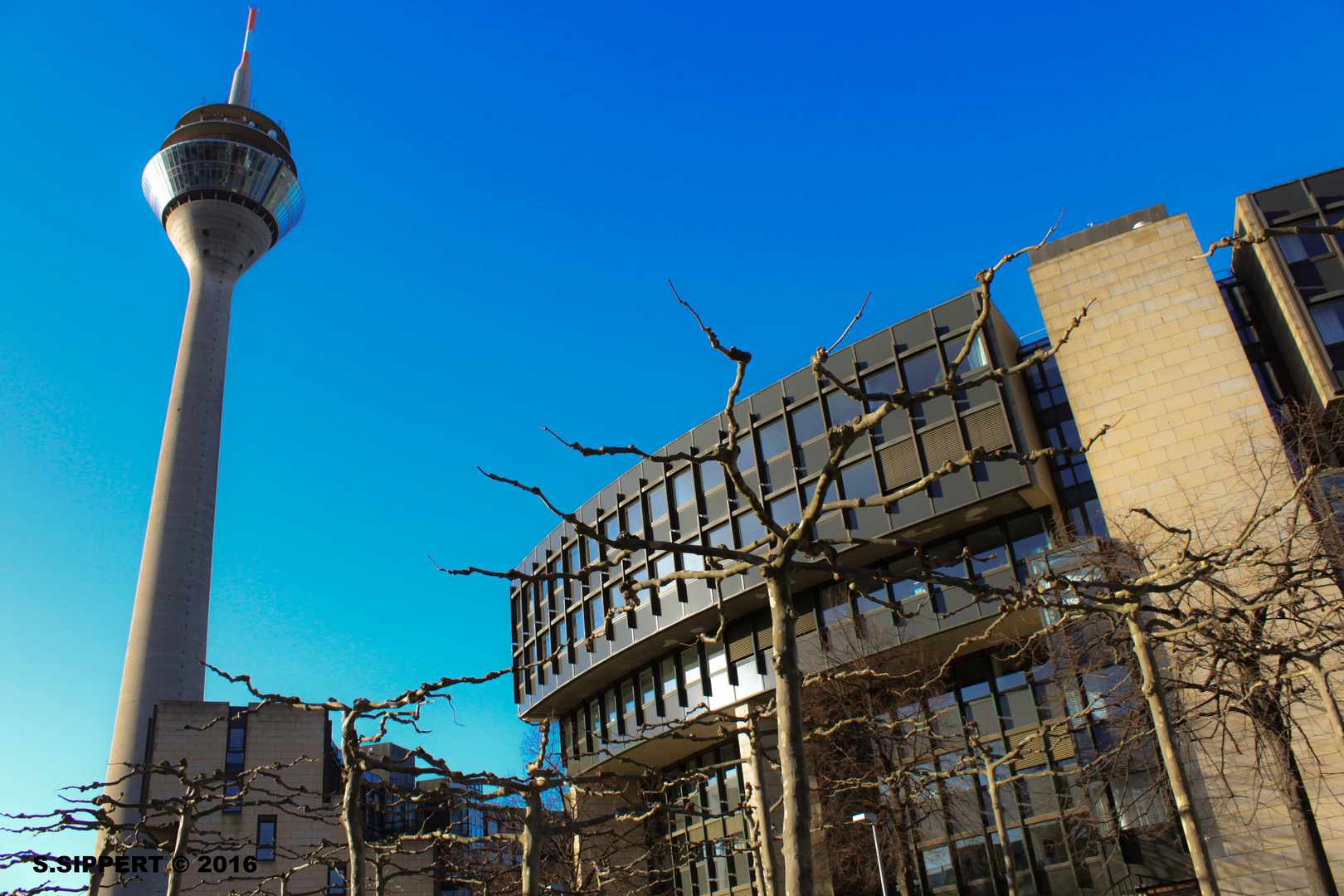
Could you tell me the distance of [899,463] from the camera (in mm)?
35562

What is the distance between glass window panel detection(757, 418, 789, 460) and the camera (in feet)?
130

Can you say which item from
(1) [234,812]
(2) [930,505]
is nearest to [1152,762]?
(2) [930,505]

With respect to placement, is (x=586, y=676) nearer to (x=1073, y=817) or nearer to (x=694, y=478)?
(x=694, y=478)

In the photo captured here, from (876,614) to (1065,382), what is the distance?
426 inches

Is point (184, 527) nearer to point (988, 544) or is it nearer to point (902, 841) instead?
point (988, 544)

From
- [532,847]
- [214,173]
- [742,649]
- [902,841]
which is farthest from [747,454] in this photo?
[214,173]

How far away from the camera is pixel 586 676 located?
46438mm

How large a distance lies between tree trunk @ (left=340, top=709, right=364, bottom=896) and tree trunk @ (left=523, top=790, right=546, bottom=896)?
2386mm

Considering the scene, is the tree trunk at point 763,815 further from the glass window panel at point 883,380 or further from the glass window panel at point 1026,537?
the glass window panel at point 883,380

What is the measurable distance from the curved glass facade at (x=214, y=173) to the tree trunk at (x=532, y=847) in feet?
308

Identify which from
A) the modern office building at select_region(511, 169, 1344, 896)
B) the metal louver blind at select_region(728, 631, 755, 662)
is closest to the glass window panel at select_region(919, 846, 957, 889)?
the modern office building at select_region(511, 169, 1344, 896)

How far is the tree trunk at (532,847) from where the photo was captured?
47.8 feet

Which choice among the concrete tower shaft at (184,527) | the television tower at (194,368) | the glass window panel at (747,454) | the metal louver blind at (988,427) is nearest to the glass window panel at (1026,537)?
the metal louver blind at (988,427)

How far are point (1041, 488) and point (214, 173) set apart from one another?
88.6 metres
